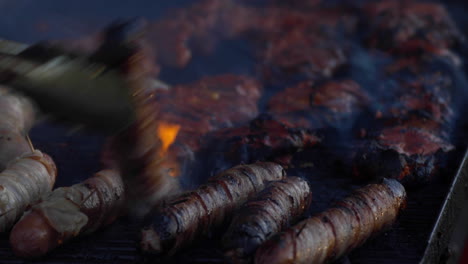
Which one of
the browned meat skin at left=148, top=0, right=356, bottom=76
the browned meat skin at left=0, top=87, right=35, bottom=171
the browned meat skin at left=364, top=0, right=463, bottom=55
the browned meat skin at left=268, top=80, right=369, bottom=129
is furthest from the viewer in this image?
the browned meat skin at left=364, top=0, right=463, bottom=55

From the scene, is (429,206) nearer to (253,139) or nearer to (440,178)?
(440,178)

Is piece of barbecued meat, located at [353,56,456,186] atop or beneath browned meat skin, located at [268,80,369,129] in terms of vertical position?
atop

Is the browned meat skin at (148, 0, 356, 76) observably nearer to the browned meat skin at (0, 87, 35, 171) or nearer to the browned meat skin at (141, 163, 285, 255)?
the browned meat skin at (0, 87, 35, 171)

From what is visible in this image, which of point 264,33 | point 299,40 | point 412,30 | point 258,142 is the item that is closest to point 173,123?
point 258,142

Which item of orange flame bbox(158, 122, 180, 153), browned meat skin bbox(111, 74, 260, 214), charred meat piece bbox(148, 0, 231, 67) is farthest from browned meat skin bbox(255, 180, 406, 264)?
charred meat piece bbox(148, 0, 231, 67)

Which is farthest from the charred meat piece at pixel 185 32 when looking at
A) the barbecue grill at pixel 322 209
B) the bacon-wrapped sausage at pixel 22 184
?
the bacon-wrapped sausage at pixel 22 184

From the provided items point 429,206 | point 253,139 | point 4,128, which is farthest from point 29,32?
point 429,206

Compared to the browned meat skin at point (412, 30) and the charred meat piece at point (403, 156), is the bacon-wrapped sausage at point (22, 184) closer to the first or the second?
the charred meat piece at point (403, 156)
